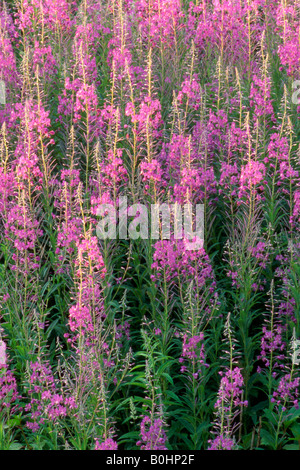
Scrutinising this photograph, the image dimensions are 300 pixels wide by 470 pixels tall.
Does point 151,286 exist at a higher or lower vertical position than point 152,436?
higher

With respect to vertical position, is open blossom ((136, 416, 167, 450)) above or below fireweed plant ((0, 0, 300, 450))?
below

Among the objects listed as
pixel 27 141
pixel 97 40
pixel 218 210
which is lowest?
pixel 218 210

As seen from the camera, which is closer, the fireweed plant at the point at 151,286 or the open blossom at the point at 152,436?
the open blossom at the point at 152,436

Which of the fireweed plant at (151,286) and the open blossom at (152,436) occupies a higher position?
the fireweed plant at (151,286)

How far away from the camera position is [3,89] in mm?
6551

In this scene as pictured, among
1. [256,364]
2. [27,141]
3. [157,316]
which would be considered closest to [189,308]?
[157,316]

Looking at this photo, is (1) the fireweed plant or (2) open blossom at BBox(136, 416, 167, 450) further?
(1) the fireweed plant

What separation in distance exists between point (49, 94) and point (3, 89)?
0.49 metres

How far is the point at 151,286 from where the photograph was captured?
494 cm

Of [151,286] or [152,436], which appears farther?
[151,286]

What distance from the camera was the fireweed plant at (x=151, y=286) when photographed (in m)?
4.21

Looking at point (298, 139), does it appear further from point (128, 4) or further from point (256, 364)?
point (128, 4)

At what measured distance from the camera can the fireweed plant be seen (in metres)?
4.21
